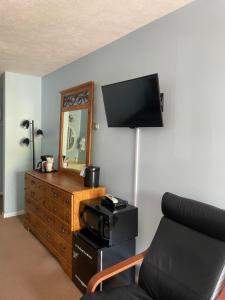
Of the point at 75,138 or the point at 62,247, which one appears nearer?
the point at 62,247

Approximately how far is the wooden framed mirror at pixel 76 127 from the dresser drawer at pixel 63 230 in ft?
2.57

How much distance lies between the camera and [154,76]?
192 centimetres

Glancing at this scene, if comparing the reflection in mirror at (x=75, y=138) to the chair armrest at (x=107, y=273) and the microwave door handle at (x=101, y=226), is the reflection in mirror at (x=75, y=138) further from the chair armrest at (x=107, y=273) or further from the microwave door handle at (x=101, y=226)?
the chair armrest at (x=107, y=273)

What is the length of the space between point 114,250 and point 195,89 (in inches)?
60.4

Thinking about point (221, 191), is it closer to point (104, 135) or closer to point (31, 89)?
point (104, 135)

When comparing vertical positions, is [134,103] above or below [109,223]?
above

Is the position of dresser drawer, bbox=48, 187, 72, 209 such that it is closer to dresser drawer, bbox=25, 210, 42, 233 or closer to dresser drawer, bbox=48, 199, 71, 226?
dresser drawer, bbox=48, 199, 71, 226

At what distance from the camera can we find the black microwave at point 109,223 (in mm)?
2150

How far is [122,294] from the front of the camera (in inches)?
65.6

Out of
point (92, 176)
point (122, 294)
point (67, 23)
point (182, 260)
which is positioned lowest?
point (122, 294)

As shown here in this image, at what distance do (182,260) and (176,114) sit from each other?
1.11 meters

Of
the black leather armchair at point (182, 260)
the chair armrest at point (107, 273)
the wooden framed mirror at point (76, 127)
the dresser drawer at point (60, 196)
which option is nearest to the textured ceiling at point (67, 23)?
the wooden framed mirror at point (76, 127)

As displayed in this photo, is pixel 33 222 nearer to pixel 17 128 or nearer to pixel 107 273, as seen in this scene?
pixel 17 128

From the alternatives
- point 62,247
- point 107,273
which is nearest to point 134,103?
point 107,273
